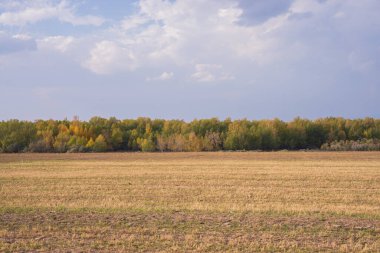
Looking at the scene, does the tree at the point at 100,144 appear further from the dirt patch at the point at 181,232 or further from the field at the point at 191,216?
the dirt patch at the point at 181,232

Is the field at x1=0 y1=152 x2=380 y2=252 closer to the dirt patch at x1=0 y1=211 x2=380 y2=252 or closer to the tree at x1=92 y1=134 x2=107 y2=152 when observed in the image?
the dirt patch at x1=0 y1=211 x2=380 y2=252

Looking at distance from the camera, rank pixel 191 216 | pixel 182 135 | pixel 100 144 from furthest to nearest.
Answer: pixel 182 135 < pixel 100 144 < pixel 191 216

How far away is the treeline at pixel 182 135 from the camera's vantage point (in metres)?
70.8

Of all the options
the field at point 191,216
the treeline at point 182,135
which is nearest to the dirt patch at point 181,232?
the field at point 191,216

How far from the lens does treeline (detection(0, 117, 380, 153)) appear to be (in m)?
70.8

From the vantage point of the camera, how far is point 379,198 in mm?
18984

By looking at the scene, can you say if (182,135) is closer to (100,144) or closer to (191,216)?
(100,144)

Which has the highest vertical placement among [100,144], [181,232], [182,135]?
[182,135]

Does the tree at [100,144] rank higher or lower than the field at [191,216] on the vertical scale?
higher

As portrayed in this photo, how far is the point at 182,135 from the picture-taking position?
245 ft

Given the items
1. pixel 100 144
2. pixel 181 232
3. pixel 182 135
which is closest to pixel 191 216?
pixel 181 232

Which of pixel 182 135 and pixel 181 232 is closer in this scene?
pixel 181 232

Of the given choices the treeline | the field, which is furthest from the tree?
the field

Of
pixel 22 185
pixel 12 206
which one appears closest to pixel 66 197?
pixel 12 206
